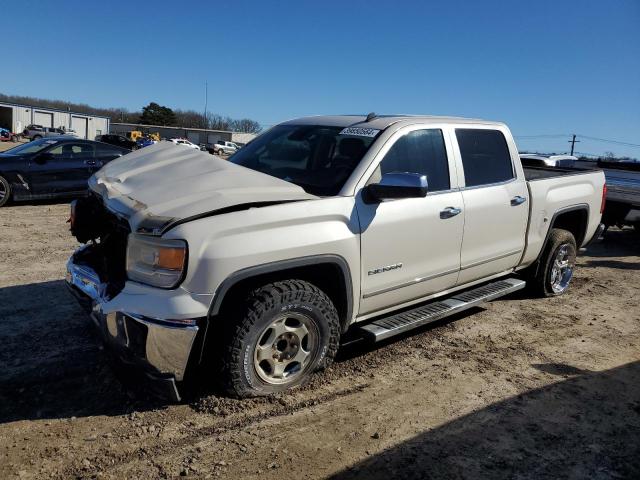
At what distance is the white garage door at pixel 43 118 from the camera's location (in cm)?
7712

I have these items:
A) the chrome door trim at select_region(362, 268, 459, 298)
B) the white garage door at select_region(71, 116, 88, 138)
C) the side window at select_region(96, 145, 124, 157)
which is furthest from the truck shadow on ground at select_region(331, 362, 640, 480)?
the white garage door at select_region(71, 116, 88, 138)

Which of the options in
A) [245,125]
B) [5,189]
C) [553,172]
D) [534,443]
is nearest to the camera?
[534,443]

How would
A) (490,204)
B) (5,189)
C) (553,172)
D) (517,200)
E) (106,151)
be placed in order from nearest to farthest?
(490,204) < (517,200) < (553,172) < (5,189) < (106,151)

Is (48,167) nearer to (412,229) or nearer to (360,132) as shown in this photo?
(360,132)

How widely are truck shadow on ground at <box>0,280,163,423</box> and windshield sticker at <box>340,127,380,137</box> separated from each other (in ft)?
7.90

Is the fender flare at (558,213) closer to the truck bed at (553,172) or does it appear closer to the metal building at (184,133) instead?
the truck bed at (553,172)

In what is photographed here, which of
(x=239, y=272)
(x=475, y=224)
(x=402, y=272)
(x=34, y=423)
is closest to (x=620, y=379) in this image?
(x=475, y=224)

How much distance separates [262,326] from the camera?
316 cm

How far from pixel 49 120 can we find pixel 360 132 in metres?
87.9

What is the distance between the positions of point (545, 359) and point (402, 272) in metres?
1.56

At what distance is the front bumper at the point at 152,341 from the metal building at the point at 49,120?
78.0 metres

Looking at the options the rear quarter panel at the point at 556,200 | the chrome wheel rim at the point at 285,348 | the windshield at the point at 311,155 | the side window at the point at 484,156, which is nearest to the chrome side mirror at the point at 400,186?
the windshield at the point at 311,155

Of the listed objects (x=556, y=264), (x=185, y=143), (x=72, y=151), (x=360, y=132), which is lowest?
(x=556, y=264)

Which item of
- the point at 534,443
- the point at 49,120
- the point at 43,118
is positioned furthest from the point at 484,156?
the point at 49,120
